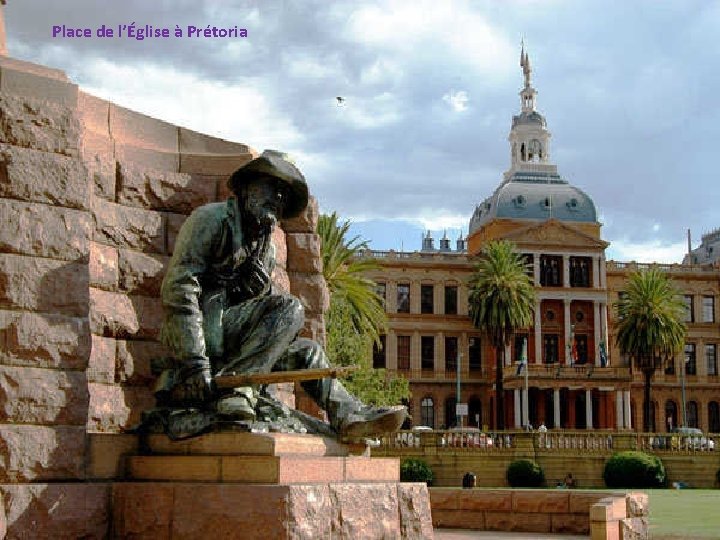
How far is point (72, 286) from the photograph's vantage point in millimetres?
6387

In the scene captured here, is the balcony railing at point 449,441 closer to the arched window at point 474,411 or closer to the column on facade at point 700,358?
the arched window at point 474,411

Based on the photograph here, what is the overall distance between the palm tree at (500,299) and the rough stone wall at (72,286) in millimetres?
52570

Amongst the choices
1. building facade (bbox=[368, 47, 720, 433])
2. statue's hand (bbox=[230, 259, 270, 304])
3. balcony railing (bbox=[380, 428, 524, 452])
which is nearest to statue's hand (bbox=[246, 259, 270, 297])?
statue's hand (bbox=[230, 259, 270, 304])

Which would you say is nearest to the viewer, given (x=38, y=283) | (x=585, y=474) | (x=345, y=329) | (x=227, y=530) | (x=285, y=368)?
(x=227, y=530)

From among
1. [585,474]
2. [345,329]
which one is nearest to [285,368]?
[345,329]

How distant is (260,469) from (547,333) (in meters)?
69.1

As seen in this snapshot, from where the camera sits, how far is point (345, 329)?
35.0 metres

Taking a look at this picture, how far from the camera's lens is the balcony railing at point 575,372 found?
6800 cm

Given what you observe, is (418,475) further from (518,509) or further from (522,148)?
(522,148)

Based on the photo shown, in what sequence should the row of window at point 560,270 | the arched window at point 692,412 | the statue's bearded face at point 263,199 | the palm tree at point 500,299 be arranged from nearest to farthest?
1. the statue's bearded face at point 263,199
2. the palm tree at point 500,299
3. the row of window at point 560,270
4. the arched window at point 692,412

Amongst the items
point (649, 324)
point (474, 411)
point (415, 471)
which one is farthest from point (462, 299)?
point (415, 471)

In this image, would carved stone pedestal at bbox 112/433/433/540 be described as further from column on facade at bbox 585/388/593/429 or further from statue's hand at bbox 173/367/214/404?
column on facade at bbox 585/388/593/429

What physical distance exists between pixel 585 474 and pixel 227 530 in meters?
35.4

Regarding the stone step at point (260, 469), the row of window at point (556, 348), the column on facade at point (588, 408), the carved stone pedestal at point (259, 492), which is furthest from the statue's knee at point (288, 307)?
the row of window at point (556, 348)
